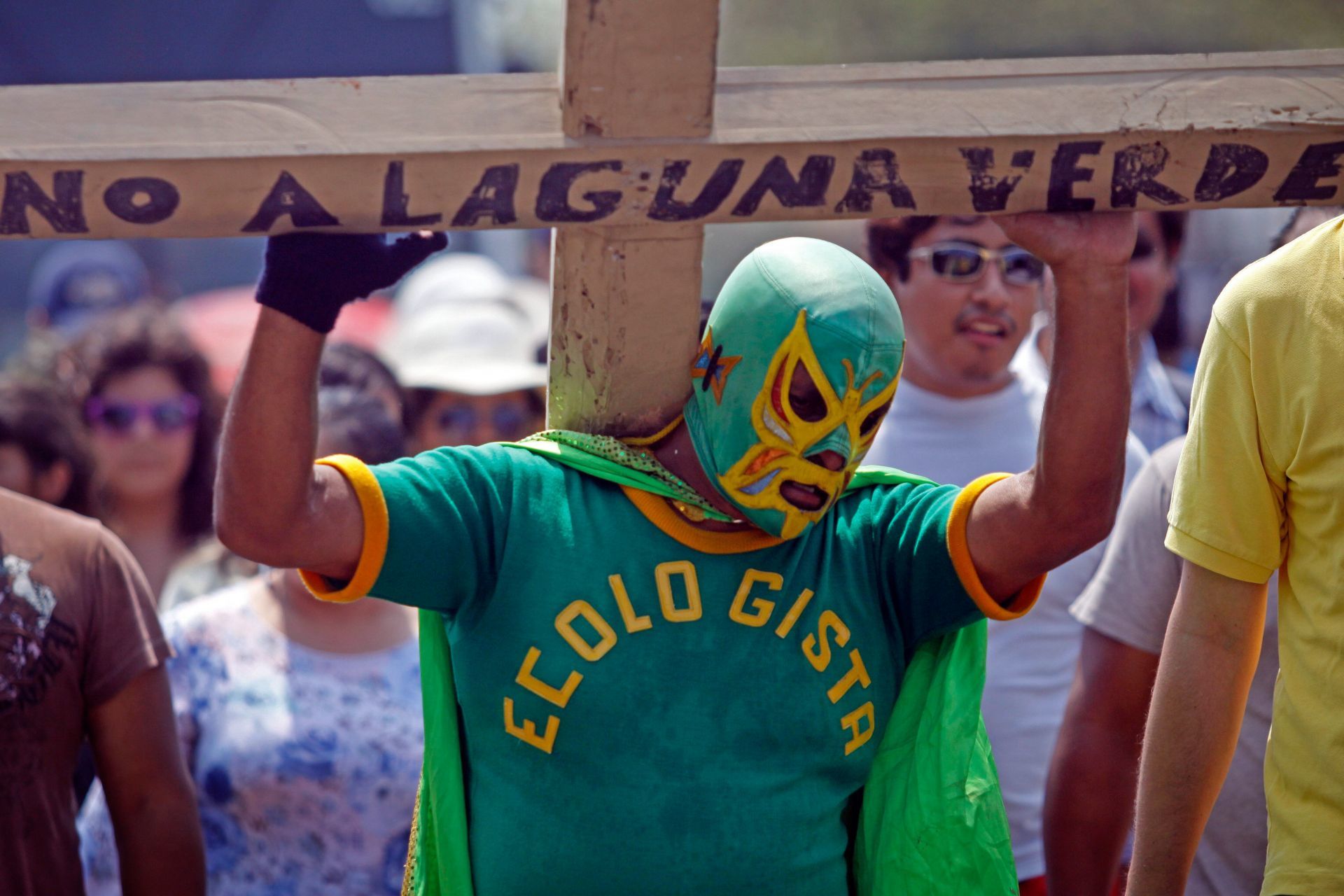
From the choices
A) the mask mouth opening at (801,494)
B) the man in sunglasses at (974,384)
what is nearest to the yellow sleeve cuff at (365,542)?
the mask mouth opening at (801,494)

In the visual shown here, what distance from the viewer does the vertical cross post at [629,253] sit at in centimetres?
208

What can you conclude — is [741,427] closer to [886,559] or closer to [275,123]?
[886,559]

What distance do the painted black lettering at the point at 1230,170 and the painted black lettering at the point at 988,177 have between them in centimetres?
24

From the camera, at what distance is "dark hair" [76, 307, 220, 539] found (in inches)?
183

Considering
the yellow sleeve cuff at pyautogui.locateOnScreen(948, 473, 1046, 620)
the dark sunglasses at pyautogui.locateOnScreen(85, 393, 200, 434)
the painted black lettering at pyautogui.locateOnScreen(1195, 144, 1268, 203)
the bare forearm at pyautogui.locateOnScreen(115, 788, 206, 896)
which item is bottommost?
the bare forearm at pyautogui.locateOnScreen(115, 788, 206, 896)

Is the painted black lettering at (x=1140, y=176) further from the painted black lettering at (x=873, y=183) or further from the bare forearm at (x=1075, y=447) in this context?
the painted black lettering at (x=873, y=183)

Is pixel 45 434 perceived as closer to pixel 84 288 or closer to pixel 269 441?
pixel 269 441

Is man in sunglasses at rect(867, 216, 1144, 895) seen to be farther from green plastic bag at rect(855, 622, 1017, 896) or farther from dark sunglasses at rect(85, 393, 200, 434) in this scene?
dark sunglasses at rect(85, 393, 200, 434)

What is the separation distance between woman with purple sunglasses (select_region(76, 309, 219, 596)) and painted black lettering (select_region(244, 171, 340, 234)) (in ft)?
9.07

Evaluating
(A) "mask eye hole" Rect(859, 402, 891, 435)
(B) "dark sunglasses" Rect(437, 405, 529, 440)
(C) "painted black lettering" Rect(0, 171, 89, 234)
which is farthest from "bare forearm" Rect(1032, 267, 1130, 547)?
(B) "dark sunglasses" Rect(437, 405, 529, 440)

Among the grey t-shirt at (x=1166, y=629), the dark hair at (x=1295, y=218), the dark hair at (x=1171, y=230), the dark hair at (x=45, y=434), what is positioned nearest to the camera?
the grey t-shirt at (x=1166, y=629)

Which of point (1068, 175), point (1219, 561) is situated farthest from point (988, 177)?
point (1219, 561)

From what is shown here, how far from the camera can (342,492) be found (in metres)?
2.14

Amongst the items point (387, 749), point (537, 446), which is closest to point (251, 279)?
point (387, 749)
